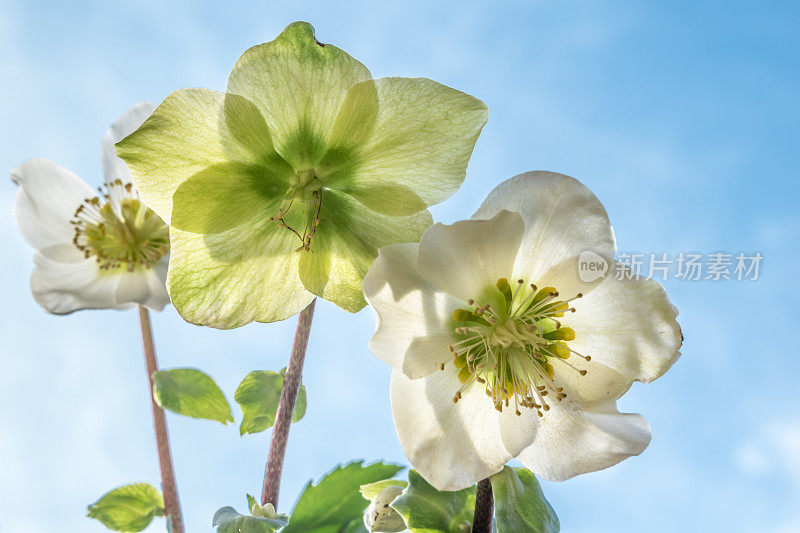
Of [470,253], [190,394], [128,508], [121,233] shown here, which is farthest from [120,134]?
[470,253]

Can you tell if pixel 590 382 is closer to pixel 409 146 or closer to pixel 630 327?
pixel 630 327

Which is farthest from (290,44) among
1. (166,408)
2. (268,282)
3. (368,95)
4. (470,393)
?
(166,408)

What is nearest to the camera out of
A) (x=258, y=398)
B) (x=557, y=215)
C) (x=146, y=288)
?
(x=557, y=215)

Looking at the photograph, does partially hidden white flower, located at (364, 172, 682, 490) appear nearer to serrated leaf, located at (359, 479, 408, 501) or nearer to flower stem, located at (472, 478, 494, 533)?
flower stem, located at (472, 478, 494, 533)

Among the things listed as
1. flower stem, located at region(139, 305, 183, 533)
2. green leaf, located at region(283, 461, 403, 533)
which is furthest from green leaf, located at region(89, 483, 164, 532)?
green leaf, located at region(283, 461, 403, 533)

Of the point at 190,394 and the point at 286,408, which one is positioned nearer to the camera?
the point at 286,408

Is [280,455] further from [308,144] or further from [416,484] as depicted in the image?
[308,144]

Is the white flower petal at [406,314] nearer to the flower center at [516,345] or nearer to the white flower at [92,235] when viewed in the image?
the flower center at [516,345]
